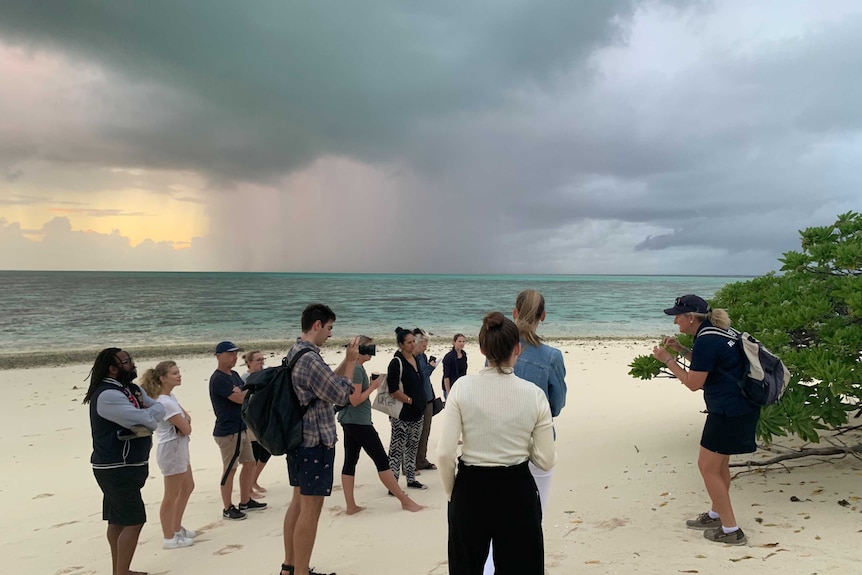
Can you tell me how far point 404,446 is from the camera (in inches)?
265

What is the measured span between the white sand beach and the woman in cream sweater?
58.4 inches

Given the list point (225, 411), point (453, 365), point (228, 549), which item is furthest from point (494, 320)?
point (453, 365)

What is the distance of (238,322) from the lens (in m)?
38.0

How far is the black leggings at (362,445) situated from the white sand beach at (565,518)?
20.4 inches

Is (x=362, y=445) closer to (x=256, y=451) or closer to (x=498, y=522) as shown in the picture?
(x=256, y=451)

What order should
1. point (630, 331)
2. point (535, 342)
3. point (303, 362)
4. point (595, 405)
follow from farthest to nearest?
point (630, 331), point (595, 405), point (303, 362), point (535, 342)

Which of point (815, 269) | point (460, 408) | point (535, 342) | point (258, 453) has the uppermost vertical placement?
point (815, 269)

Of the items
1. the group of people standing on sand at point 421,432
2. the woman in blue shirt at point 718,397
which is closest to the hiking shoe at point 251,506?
the group of people standing on sand at point 421,432

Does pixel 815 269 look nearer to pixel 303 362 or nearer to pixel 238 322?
pixel 303 362

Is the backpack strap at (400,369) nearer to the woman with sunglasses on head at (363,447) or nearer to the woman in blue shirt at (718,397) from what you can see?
the woman with sunglasses on head at (363,447)

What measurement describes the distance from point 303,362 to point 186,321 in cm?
3852

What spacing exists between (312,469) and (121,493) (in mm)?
1542

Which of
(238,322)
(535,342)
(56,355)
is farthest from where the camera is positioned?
(238,322)

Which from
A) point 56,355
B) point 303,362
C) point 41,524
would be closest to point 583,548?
point 303,362
